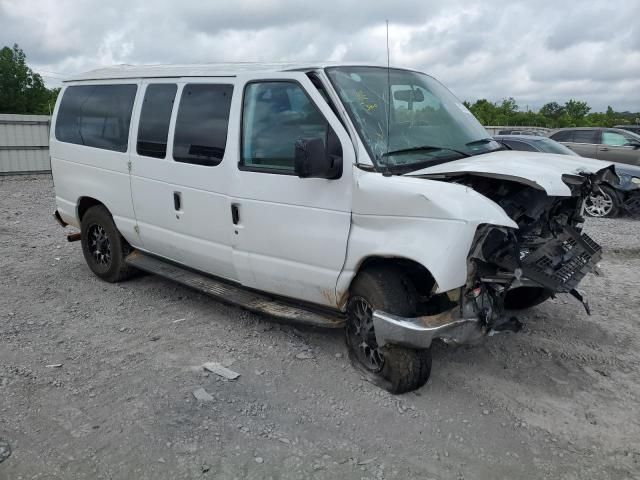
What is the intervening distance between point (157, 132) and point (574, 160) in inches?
139

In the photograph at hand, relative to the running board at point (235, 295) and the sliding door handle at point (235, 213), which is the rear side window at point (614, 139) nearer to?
the running board at point (235, 295)

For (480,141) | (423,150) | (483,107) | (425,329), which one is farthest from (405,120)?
(483,107)

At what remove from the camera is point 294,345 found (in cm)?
477

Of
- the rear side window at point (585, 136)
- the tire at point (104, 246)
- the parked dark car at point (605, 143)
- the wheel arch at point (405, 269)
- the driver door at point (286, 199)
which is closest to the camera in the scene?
the wheel arch at point (405, 269)

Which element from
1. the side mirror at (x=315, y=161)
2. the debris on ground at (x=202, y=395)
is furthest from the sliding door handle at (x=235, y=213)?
the debris on ground at (x=202, y=395)

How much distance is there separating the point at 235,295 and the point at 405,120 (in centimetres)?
200

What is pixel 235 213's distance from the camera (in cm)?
466

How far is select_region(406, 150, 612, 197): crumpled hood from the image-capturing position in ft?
11.8

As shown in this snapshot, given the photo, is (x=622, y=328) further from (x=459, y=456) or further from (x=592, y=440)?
(x=459, y=456)

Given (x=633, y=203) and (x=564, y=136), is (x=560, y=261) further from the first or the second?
(x=564, y=136)

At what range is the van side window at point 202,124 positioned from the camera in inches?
186

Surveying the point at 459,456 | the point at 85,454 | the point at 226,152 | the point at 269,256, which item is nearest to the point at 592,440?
the point at 459,456

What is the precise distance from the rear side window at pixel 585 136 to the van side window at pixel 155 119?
40.0ft

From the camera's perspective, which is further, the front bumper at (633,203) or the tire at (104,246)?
the front bumper at (633,203)
